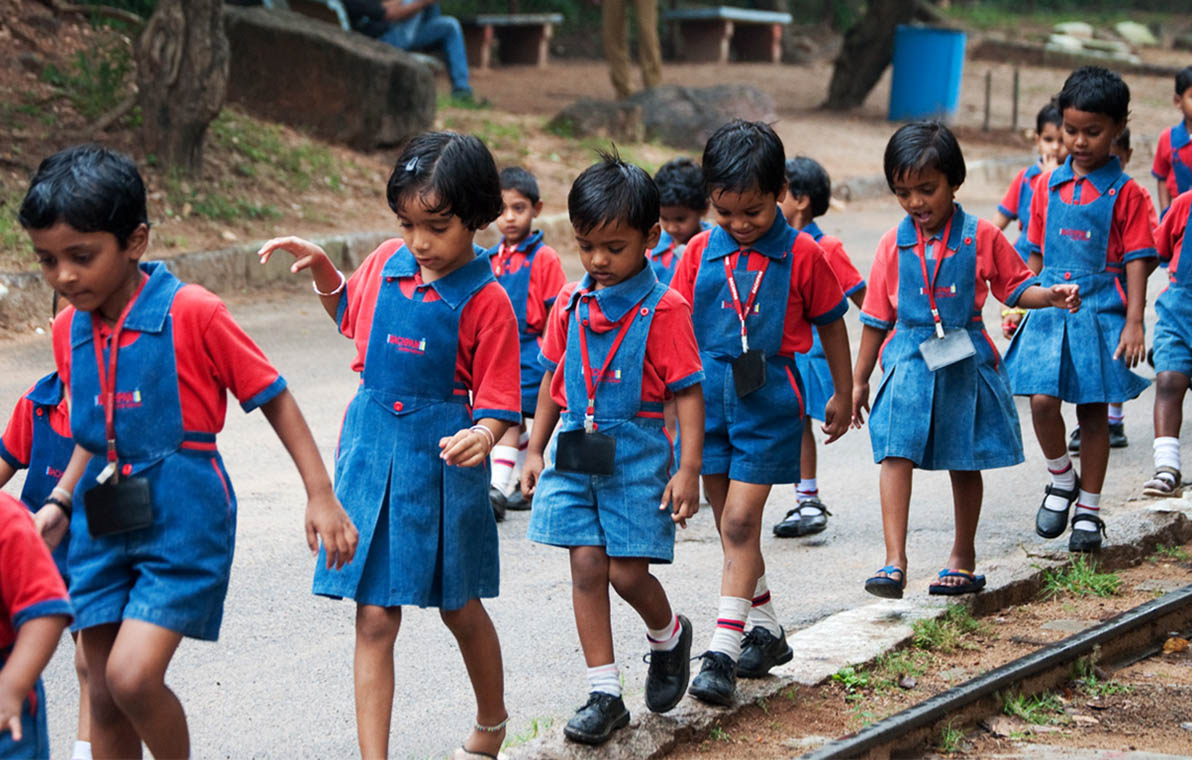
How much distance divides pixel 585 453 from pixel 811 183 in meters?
2.90

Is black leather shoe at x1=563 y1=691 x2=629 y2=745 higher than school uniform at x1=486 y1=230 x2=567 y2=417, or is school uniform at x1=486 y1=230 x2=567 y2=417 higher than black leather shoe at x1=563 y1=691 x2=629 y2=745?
school uniform at x1=486 y1=230 x2=567 y2=417

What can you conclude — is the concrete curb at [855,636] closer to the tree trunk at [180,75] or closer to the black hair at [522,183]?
Result: the black hair at [522,183]

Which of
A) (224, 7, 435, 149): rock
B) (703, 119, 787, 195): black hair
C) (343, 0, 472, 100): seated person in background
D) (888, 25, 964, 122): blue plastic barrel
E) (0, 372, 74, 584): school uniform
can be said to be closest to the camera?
(0, 372, 74, 584): school uniform

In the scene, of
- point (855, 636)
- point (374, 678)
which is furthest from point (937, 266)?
point (374, 678)

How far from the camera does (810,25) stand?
3105 centimetres

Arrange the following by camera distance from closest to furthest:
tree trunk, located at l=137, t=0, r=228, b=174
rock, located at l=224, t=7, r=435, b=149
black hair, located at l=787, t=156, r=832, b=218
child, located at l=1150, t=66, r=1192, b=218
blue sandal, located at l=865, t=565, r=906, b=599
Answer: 1. blue sandal, located at l=865, t=565, r=906, b=599
2. black hair, located at l=787, t=156, r=832, b=218
3. child, located at l=1150, t=66, r=1192, b=218
4. tree trunk, located at l=137, t=0, r=228, b=174
5. rock, located at l=224, t=7, r=435, b=149

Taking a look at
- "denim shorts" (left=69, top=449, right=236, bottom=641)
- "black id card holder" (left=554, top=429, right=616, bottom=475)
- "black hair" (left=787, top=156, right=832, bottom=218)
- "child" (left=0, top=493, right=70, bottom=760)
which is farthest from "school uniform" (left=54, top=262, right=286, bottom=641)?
"black hair" (left=787, top=156, right=832, bottom=218)

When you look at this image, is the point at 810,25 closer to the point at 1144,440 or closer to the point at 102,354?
the point at 1144,440

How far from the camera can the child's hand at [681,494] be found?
388 centimetres

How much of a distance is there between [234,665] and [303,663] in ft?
0.70

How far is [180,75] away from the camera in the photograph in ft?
37.0

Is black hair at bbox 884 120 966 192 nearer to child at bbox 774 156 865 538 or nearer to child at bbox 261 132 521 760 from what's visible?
child at bbox 774 156 865 538

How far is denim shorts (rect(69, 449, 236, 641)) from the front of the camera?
3180 mm

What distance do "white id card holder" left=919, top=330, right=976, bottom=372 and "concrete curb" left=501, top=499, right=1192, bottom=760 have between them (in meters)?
0.86
